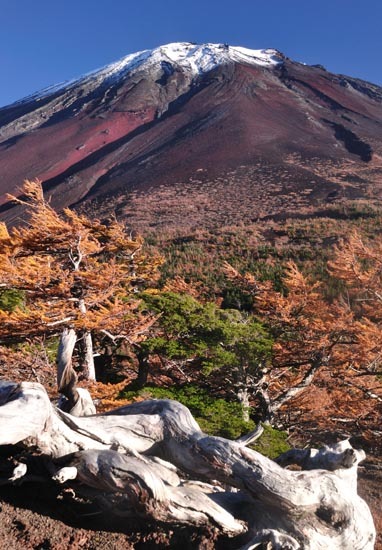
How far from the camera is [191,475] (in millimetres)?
3357

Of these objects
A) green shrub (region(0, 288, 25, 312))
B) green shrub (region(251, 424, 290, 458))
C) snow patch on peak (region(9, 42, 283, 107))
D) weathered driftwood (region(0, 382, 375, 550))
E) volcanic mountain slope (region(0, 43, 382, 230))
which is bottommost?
green shrub (region(251, 424, 290, 458))

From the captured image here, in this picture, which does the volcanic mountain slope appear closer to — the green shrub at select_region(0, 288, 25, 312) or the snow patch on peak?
the snow patch on peak

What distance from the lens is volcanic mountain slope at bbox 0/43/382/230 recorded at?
4072cm

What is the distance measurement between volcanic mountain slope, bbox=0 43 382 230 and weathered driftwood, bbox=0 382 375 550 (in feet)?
102

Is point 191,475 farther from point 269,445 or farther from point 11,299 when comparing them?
point 11,299

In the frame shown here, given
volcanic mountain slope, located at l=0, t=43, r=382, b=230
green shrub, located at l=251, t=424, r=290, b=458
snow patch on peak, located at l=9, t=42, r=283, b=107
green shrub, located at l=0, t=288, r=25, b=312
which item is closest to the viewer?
green shrub, located at l=251, t=424, r=290, b=458

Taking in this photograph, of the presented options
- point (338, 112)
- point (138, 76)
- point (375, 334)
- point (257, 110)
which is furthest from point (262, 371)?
point (138, 76)

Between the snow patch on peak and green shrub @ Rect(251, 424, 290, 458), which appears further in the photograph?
the snow patch on peak

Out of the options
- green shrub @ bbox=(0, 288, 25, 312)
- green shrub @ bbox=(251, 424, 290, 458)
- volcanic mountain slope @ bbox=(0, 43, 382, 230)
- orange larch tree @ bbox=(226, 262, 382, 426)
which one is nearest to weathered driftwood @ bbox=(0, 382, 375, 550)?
green shrub @ bbox=(251, 424, 290, 458)

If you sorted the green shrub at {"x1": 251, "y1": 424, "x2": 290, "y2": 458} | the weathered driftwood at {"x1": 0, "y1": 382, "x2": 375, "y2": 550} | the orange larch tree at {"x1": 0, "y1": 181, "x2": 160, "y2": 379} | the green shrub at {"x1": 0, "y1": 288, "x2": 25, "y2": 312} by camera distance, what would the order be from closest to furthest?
the weathered driftwood at {"x1": 0, "y1": 382, "x2": 375, "y2": 550} < the green shrub at {"x1": 251, "y1": 424, "x2": 290, "y2": 458} < the orange larch tree at {"x1": 0, "y1": 181, "x2": 160, "y2": 379} < the green shrub at {"x1": 0, "y1": 288, "x2": 25, "y2": 312}

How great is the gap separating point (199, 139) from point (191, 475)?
5574cm

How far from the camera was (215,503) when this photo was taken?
10.2ft

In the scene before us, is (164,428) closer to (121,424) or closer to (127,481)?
(121,424)

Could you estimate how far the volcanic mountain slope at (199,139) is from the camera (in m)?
40.7
